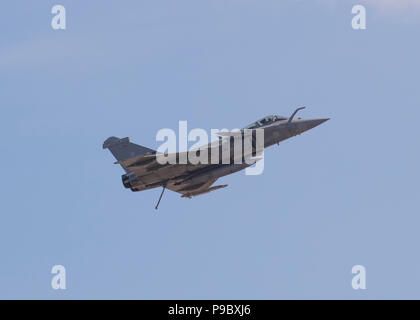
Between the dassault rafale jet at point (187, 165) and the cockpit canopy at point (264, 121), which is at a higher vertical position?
the cockpit canopy at point (264, 121)

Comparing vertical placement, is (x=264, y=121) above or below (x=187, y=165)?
above

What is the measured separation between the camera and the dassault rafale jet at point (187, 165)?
43.4 metres

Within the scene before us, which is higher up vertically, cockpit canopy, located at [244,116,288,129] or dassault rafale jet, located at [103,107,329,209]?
cockpit canopy, located at [244,116,288,129]

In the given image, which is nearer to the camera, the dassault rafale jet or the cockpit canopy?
the dassault rafale jet

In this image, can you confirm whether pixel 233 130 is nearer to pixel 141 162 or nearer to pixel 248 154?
pixel 248 154

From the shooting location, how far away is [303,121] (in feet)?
142

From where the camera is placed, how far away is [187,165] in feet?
145

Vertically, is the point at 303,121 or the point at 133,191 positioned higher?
the point at 303,121

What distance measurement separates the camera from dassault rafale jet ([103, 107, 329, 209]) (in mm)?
43406

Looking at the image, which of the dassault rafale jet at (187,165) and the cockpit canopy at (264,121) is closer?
the dassault rafale jet at (187,165)

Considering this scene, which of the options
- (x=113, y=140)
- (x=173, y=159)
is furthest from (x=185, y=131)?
(x=113, y=140)
